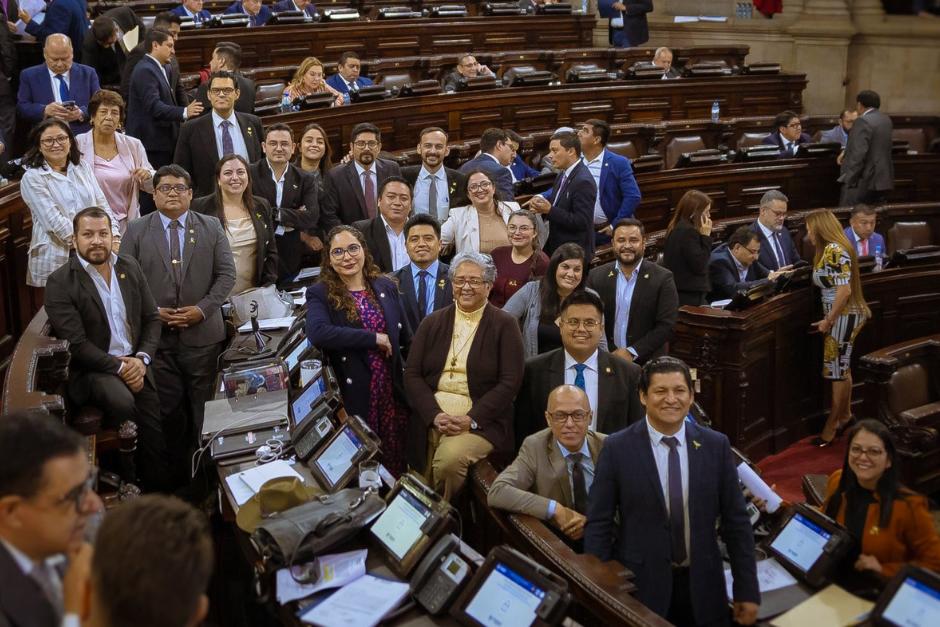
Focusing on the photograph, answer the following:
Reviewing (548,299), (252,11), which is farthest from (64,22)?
(548,299)

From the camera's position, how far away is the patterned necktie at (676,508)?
314cm

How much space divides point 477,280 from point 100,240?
5.02ft

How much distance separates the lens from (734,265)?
6.21 meters

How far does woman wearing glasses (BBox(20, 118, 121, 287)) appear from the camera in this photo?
475cm

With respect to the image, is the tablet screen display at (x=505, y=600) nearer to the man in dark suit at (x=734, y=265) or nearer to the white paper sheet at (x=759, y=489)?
the white paper sheet at (x=759, y=489)

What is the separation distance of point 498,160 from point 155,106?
1969 mm

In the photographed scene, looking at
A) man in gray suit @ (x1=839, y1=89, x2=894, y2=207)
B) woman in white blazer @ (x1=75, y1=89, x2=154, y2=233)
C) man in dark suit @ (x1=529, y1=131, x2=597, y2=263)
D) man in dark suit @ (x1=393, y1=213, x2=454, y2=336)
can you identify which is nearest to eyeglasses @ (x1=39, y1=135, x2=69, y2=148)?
→ woman in white blazer @ (x1=75, y1=89, x2=154, y2=233)

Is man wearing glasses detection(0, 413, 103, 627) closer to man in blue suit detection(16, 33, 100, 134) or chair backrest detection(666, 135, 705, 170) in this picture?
man in blue suit detection(16, 33, 100, 134)

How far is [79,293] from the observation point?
4.23m

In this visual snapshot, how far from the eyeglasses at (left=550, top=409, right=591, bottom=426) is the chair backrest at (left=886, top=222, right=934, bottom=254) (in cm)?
477

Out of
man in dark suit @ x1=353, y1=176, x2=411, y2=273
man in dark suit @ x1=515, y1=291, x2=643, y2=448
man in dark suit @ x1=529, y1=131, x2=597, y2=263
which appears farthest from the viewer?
man in dark suit @ x1=529, y1=131, x2=597, y2=263

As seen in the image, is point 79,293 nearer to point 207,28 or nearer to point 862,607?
point 862,607

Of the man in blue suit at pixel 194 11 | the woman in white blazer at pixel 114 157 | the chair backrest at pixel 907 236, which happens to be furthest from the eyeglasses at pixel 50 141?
the chair backrest at pixel 907 236

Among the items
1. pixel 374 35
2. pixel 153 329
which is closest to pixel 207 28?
pixel 374 35
